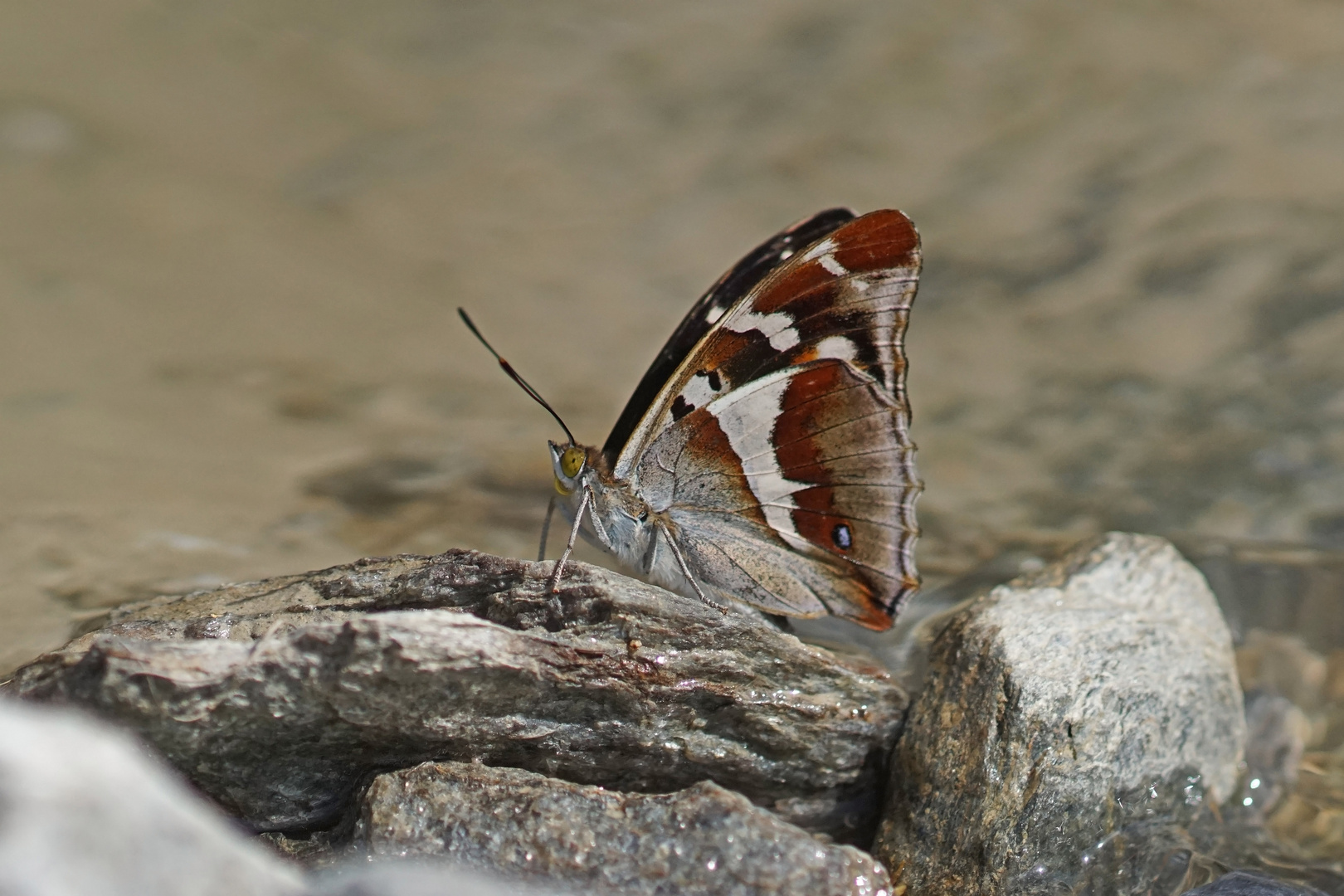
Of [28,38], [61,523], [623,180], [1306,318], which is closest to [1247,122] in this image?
[1306,318]

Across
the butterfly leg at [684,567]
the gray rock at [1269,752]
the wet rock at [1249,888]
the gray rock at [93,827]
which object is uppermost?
the butterfly leg at [684,567]

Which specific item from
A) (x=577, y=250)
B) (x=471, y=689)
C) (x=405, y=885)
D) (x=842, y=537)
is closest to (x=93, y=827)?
(x=405, y=885)

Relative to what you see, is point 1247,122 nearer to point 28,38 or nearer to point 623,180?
A: point 623,180

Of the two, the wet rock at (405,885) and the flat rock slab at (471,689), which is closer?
the wet rock at (405,885)

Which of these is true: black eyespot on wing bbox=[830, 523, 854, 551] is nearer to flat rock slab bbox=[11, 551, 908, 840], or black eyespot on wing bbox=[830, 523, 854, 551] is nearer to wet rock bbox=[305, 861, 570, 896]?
flat rock slab bbox=[11, 551, 908, 840]

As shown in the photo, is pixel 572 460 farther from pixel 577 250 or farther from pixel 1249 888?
pixel 577 250

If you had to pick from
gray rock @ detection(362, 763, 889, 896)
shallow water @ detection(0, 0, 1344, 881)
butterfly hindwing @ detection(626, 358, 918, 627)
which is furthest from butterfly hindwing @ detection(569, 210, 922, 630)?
shallow water @ detection(0, 0, 1344, 881)

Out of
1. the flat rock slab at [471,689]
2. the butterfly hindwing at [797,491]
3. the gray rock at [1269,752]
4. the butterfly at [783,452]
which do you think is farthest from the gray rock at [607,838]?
the gray rock at [1269,752]

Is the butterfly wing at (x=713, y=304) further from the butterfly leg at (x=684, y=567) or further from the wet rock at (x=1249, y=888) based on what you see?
the wet rock at (x=1249, y=888)

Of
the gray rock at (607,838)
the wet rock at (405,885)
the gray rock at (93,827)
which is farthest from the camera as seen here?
the gray rock at (607,838)
